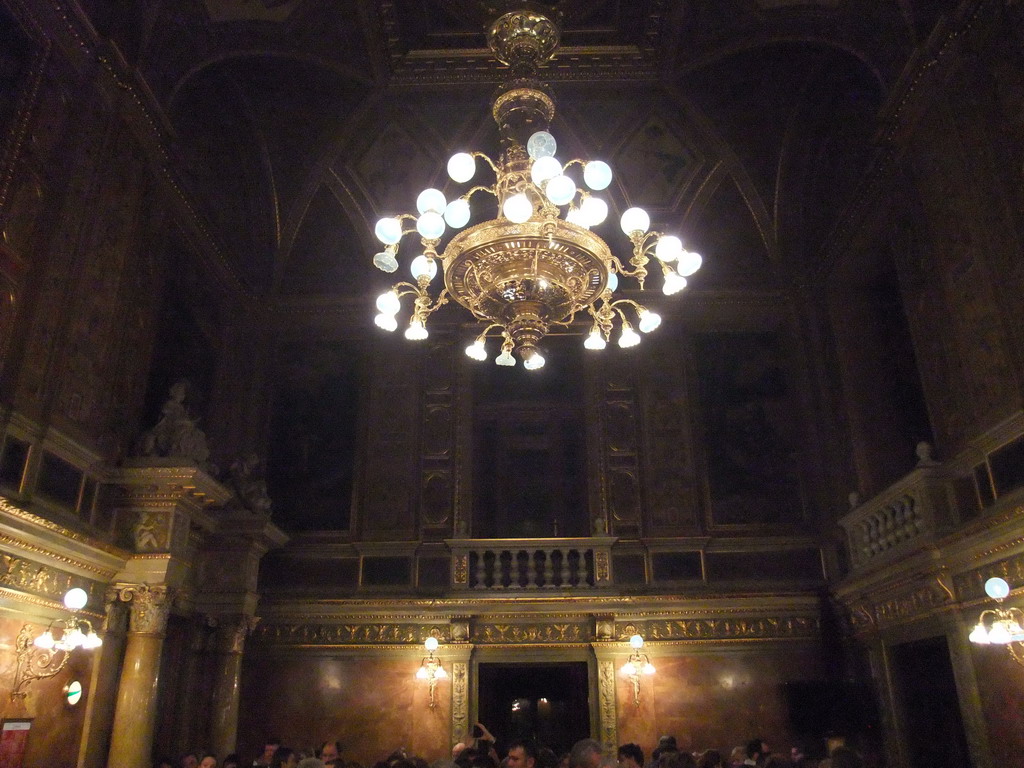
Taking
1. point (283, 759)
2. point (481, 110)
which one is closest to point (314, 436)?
point (481, 110)

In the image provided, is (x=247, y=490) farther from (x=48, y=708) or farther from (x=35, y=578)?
(x=48, y=708)

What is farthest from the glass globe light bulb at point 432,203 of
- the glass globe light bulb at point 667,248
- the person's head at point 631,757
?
the person's head at point 631,757

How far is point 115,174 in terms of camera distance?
798 centimetres

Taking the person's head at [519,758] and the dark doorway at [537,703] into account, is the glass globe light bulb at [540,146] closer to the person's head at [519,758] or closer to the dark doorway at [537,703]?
the person's head at [519,758]

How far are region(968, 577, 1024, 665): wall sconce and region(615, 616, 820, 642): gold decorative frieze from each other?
12.3ft

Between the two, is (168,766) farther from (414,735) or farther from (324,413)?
(324,413)

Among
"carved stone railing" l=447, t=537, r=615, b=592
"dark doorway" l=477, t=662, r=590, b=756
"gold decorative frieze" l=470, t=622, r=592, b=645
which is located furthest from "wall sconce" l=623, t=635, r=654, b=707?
"dark doorway" l=477, t=662, r=590, b=756

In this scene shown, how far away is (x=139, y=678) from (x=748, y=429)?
328 inches

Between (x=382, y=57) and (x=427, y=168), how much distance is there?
1943 millimetres

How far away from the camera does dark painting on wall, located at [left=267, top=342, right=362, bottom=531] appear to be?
1126cm

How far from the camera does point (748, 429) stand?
38.1 feet

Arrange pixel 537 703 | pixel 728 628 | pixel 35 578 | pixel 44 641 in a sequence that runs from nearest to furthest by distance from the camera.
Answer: pixel 44 641
pixel 35 578
pixel 728 628
pixel 537 703

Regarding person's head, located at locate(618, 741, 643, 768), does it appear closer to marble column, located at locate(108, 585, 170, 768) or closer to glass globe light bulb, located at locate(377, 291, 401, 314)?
glass globe light bulb, located at locate(377, 291, 401, 314)

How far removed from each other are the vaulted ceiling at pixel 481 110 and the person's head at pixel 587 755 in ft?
25.8
